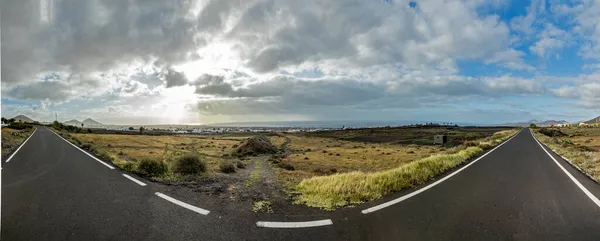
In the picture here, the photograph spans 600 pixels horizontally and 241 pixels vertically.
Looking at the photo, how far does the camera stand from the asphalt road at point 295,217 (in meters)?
5.18

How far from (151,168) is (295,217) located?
777cm

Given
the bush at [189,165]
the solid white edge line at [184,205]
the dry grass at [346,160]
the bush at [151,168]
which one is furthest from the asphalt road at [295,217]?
the dry grass at [346,160]

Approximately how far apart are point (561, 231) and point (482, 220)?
50.9 inches

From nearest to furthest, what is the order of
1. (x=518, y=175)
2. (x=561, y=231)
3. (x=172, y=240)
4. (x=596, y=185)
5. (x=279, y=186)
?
1. (x=172, y=240)
2. (x=561, y=231)
3. (x=279, y=186)
4. (x=596, y=185)
5. (x=518, y=175)

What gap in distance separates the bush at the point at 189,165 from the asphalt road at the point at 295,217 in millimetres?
1442

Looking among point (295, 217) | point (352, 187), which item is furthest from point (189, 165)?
point (295, 217)

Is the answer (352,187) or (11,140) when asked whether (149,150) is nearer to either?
(11,140)

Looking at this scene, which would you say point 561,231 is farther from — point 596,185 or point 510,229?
point 596,185

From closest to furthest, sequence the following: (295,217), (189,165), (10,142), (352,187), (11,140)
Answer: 1. (295,217)
2. (352,187)
3. (189,165)
4. (10,142)
5. (11,140)

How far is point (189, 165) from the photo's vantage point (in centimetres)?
1099

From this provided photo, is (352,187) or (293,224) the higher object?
(352,187)

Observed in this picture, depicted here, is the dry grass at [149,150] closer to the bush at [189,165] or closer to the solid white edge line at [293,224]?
the bush at [189,165]

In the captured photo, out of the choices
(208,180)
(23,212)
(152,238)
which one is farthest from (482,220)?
(23,212)

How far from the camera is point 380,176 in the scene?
9.44 metres
